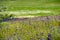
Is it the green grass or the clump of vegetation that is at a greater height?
the clump of vegetation

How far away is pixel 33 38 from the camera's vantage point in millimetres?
1146

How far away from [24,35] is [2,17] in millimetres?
256

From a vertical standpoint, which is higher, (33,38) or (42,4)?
(42,4)

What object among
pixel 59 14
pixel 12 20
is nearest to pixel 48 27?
pixel 59 14

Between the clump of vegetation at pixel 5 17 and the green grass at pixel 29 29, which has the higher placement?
the clump of vegetation at pixel 5 17

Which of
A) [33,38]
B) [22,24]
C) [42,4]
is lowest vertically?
[33,38]

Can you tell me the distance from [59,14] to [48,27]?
0.18 metres

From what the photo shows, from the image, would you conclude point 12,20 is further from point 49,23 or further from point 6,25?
point 49,23

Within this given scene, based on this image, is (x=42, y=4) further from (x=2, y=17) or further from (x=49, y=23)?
(x=2, y=17)

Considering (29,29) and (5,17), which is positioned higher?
(5,17)

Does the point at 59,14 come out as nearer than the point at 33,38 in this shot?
No

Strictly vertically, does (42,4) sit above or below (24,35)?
above

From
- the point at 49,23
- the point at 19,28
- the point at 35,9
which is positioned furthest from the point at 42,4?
the point at 19,28

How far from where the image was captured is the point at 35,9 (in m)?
1.25
